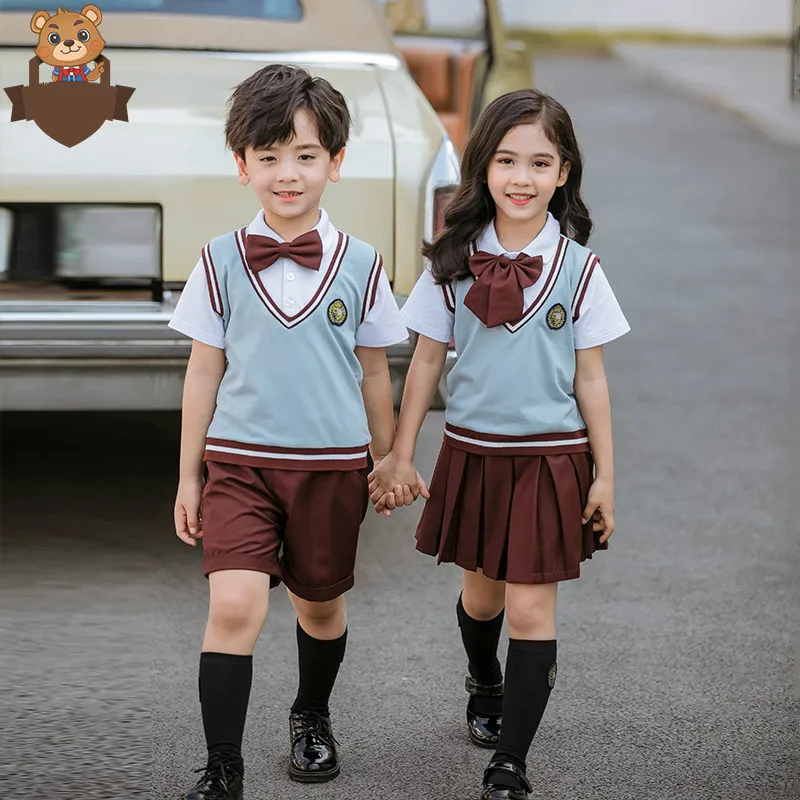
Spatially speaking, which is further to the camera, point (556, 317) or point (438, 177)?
point (438, 177)

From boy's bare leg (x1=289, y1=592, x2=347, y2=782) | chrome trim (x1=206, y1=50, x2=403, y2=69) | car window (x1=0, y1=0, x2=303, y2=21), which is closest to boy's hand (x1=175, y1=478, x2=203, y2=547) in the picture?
boy's bare leg (x1=289, y1=592, x2=347, y2=782)

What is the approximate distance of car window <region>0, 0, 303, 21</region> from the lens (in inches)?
190

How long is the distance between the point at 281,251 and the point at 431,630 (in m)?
1.45

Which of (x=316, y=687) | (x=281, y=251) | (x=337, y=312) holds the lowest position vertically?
(x=316, y=687)

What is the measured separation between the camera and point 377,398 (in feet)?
10.3

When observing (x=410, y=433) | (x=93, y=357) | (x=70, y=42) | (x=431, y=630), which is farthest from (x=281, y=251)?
(x=70, y=42)

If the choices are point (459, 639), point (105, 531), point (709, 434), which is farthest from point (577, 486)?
point (709, 434)

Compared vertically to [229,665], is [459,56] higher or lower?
higher

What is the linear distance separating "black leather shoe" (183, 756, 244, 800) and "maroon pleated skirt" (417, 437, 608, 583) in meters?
0.62

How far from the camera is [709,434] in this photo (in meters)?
6.21

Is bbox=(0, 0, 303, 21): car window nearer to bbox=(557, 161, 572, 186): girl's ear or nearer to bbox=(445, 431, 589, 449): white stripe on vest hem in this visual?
bbox=(557, 161, 572, 186): girl's ear

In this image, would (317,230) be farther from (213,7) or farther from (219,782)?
(213,7)

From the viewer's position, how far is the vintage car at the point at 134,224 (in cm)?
412

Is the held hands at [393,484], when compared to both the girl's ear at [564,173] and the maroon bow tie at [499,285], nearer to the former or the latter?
the maroon bow tie at [499,285]
